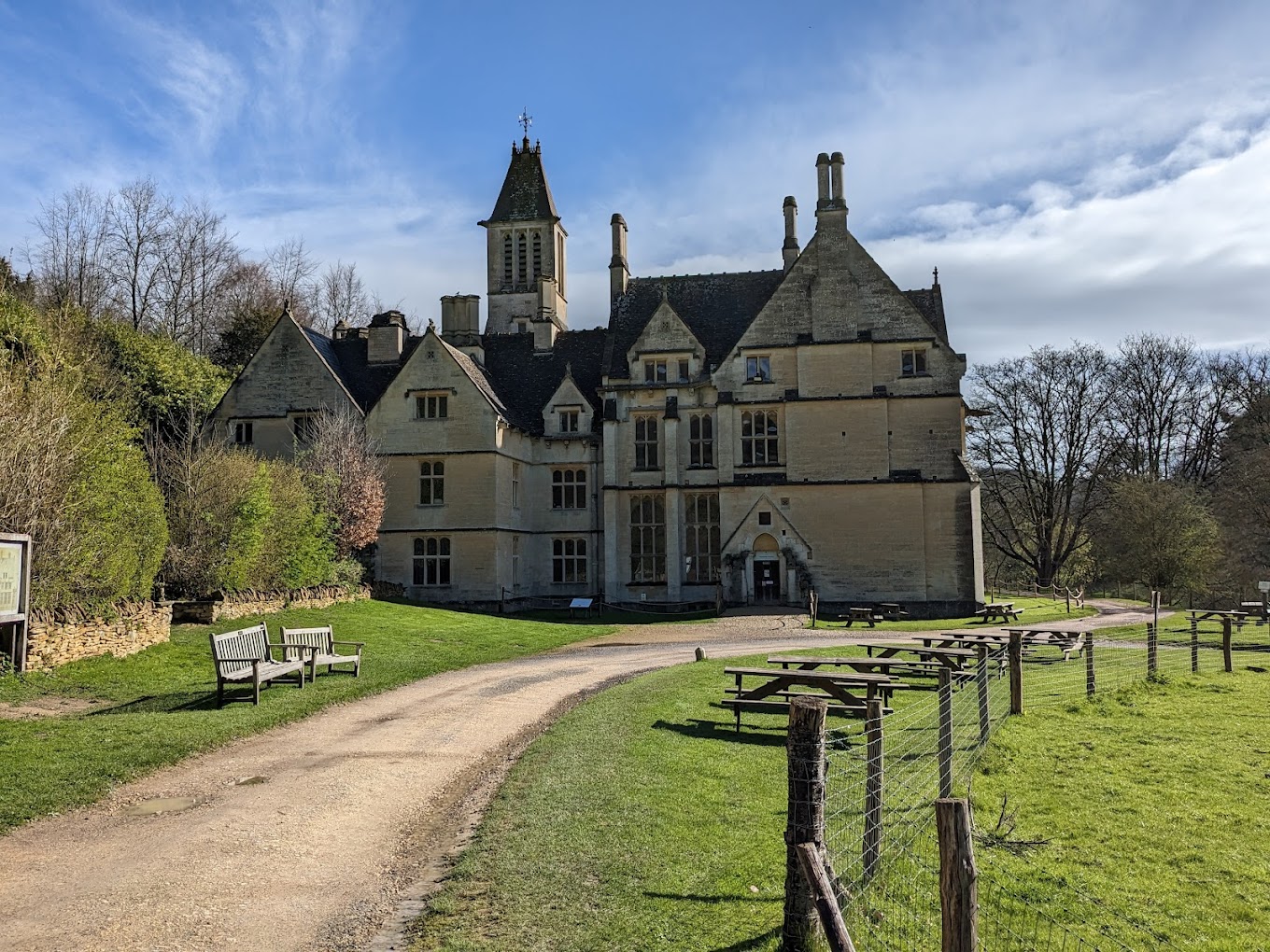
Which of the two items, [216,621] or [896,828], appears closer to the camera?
[896,828]

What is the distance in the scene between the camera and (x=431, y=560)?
3731 centimetres

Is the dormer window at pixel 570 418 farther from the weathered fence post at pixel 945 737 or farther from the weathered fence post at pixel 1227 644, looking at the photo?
the weathered fence post at pixel 945 737

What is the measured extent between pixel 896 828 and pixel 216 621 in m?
18.6

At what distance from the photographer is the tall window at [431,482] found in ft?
122

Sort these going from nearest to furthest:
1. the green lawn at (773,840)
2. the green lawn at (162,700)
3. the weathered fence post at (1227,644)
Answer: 1. the green lawn at (773,840)
2. the green lawn at (162,700)
3. the weathered fence post at (1227,644)

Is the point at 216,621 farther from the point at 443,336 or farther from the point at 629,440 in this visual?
the point at 443,336

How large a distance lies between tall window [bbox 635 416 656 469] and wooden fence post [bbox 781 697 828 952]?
32.4m

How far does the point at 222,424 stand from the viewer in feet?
125

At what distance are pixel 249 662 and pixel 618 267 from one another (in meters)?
31.3

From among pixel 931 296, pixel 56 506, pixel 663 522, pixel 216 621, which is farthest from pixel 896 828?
pixel 931 296

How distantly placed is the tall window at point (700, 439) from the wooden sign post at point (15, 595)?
25.9 metres

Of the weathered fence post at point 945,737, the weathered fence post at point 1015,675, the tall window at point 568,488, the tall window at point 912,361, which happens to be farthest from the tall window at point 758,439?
the weathered fence post at point 945,737

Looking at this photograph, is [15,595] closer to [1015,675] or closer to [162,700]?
[162,700]

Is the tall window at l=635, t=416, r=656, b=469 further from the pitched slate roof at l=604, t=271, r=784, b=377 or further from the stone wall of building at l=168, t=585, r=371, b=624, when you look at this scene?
the stone wall of building at l=168, t=585, r=371, b=624
